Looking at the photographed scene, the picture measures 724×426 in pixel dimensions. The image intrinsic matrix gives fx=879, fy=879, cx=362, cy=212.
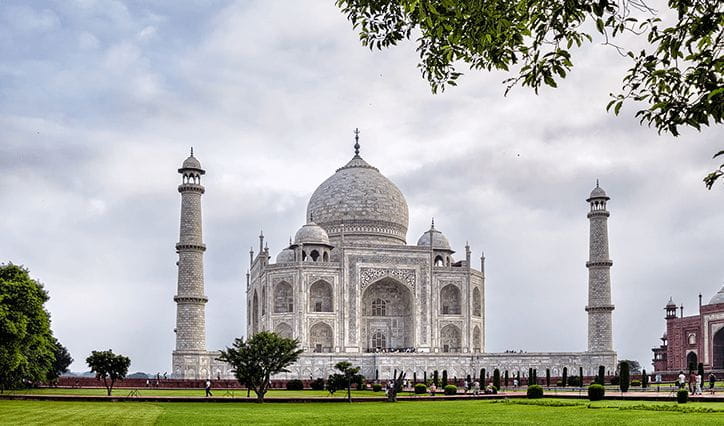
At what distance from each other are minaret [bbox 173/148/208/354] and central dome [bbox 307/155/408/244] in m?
8.67

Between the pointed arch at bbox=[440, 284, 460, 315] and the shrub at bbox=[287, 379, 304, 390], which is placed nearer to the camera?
the shrub at bbox=[287, 379, 304, 390]

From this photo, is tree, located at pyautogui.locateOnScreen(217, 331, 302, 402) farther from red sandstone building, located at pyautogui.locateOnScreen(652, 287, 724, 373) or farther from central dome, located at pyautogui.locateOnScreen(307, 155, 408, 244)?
red sandstone building, located at pyautogui.locateOnScreen(652, 287, 724, 373)

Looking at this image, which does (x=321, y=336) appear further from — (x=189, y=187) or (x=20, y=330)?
(x=20, y=330)

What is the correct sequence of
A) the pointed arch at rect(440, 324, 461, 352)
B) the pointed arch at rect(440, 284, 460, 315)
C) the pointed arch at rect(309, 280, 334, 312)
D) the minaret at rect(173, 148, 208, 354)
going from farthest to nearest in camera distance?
the pointed arch at rect(440, 284, 460, 315), the pointed arch at rect(440, 324, 461, 352), the pointed arch at rect(309, 280, 334, 312), the minaret at rect(173, 148, 208, 354)

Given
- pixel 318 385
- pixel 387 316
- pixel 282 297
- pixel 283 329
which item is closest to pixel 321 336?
pixel 283 329

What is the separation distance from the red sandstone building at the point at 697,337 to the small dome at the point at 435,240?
49.1 ft

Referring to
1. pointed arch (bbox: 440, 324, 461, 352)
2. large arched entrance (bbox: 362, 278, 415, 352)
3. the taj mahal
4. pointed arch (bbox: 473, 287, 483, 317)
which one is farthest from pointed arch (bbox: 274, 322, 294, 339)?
pointed arch (bbox: 473, 287, 483, 317)

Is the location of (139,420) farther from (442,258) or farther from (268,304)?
(442,258)

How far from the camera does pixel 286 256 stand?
4941 cm

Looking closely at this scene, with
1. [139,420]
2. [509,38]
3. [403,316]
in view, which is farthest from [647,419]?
[403,316]

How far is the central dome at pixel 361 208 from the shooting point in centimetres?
5009

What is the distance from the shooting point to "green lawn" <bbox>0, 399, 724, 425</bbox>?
16.2m

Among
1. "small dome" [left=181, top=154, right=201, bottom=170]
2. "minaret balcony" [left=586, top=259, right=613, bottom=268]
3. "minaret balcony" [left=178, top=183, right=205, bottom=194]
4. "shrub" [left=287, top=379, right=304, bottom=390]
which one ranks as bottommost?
"shrub" [left=287, top=379, right=304, bottom=390]

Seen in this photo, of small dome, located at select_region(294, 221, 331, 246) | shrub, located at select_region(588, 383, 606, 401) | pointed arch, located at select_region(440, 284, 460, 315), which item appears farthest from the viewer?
pointed arch, located at select_region(440, 284, 460, 315)
